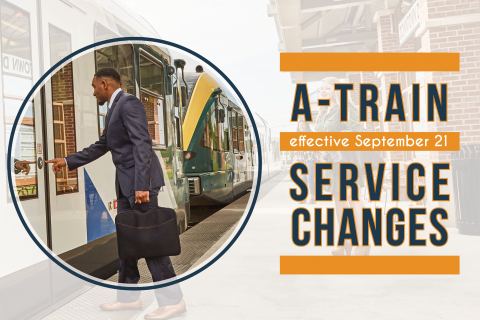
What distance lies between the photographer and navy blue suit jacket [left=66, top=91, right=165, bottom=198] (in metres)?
3.26

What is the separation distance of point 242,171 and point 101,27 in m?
9.92

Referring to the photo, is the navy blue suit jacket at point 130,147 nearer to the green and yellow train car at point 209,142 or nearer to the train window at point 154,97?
the train window at point 154,97

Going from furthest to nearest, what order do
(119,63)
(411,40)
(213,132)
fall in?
(411,40) < (213,132) < (119,63)

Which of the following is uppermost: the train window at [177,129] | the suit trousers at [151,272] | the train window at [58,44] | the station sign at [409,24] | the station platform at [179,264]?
the station sign at [409,24]

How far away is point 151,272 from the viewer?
3.57 metres

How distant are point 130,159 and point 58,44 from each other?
4.24 ft

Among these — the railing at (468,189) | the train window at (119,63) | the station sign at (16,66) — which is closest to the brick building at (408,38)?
the railing at (468,189)

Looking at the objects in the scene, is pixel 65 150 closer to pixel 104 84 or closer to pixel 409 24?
pixel 104 84

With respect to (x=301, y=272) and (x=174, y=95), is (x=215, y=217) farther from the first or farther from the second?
(x=301, y=272)

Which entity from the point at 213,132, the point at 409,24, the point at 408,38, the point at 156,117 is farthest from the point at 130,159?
the point at 408,38

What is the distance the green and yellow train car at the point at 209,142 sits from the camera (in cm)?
961

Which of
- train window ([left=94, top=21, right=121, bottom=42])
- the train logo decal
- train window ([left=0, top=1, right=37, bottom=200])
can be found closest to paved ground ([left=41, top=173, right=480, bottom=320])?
the train logo decal

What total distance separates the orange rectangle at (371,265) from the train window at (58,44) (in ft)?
9.19

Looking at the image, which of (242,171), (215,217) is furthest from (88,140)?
(242,171)
